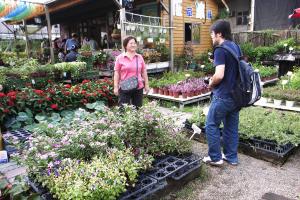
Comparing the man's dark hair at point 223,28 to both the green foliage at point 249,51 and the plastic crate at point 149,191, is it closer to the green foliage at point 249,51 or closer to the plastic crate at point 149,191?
the plastic crate at point 149,191

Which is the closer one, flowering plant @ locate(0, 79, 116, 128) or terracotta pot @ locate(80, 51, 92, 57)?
flowering plant @ locate(0, 79, 116, 128)

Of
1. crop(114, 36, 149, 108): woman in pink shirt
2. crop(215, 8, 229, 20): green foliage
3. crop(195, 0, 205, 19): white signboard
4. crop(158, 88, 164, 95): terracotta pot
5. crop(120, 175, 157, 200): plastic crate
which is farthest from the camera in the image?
crop(215, 8, 229, 20): green foliage

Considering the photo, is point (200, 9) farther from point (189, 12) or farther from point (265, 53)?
point (265, 53)

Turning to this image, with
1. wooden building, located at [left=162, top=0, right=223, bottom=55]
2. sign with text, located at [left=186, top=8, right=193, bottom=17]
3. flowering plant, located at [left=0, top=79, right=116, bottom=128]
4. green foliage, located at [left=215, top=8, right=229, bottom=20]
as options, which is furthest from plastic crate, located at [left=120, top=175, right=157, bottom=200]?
green foliage, located at [left=215, top=8, right=229, bottom=20]

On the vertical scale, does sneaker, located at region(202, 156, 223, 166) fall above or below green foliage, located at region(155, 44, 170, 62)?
below

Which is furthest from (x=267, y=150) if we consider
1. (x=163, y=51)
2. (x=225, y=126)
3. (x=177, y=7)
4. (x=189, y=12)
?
(x=189, y=12)

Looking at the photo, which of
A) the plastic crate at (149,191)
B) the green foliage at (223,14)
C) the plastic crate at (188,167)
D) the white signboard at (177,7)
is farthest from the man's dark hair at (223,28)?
the green foliage at (223,14)

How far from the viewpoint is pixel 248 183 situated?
3234mm

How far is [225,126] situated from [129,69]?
1717 millimetres

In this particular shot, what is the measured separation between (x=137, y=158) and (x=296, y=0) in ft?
39.0

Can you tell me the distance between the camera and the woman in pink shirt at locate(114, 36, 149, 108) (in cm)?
417

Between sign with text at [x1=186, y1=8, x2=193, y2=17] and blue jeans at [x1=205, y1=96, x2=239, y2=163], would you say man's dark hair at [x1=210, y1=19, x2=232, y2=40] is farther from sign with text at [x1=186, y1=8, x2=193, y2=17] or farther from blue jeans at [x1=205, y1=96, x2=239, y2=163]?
sign with text at [x1=186, y1=8, x2=193, y2=17]

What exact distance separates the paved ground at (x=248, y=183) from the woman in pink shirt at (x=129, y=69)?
171cm

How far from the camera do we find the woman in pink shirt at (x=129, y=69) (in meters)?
4.17
